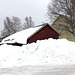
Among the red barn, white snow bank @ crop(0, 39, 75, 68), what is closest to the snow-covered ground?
white snow bank @ crop(0, 39, 75, 68)

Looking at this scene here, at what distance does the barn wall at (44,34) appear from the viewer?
80.9ft

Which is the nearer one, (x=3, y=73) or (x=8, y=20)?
(x=3, y=73)

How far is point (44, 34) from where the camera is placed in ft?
85.8

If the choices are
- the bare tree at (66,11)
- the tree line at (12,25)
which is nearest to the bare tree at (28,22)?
the tree line at (12,25)

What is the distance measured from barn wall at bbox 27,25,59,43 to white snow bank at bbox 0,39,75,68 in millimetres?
11178

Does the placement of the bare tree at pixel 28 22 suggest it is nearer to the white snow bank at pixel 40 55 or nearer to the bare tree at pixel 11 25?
the bare tree at pixel 11 25

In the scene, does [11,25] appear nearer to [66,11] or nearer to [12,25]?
[12,25]

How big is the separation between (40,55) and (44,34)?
1481 centimetres

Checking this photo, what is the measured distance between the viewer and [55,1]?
2639 centimetres

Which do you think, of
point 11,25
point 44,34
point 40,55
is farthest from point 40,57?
point 11,25

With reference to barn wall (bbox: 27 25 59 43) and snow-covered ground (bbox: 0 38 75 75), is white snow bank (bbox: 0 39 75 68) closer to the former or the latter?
snow-covered ground (bbox: 0 38 75 75)

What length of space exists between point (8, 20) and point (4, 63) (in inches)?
1781

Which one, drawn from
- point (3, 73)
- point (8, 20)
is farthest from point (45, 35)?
point (8, 20)

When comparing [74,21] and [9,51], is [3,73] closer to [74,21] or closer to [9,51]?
[9,51]
